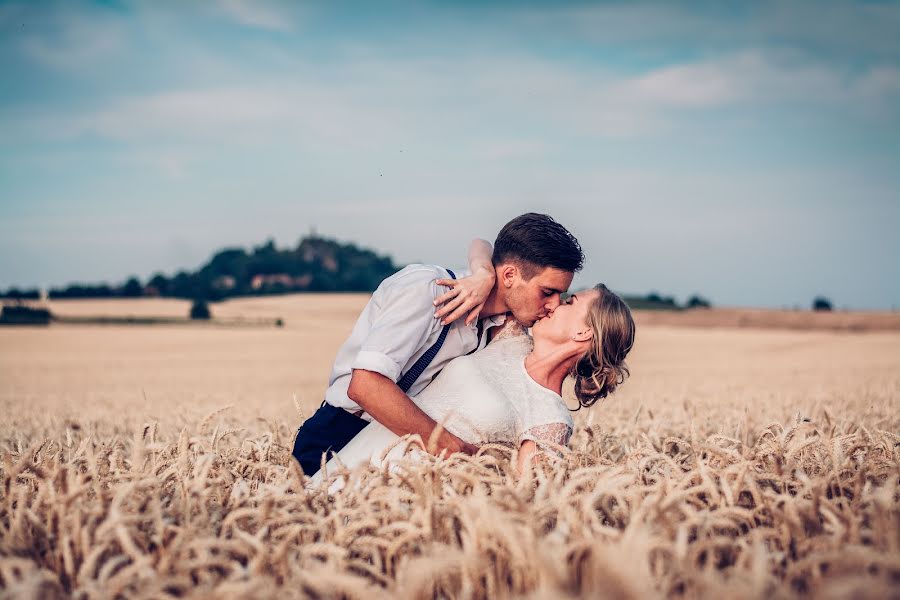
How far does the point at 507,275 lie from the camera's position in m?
4.87

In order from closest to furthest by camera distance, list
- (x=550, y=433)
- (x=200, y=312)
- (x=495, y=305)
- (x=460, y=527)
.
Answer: (x=460, y=527) → (x=550, y=433) → (x=495, y=305) → (x=200, y=312)

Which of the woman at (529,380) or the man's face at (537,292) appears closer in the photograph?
the woman at (529,380)

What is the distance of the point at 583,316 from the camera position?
15.4 feet

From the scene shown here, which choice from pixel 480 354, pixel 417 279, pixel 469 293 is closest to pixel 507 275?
pixel 469 293

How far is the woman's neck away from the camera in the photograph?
4664 mm

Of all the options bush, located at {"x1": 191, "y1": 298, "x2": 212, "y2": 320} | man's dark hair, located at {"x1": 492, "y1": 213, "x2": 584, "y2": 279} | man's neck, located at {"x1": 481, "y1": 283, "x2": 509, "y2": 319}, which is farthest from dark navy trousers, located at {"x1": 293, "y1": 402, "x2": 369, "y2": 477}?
bush, located at {"x1": 191, "y1": 298, "x2": 212, "y2": 320}

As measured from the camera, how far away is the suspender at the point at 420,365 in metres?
4.61

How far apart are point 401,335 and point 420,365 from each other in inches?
18.4

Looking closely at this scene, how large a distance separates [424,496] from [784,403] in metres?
7.19

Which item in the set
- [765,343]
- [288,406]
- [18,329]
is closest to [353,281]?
[18,329]

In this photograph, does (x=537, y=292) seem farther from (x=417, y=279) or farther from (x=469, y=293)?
(x=417, y=279)

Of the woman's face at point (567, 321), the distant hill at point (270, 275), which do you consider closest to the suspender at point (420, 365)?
the woman's face at point (567, 321)

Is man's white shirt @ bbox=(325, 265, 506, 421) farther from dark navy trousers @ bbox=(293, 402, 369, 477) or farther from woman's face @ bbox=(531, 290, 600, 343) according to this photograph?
woman's face @ bbox=(531, 290, 600, 343)

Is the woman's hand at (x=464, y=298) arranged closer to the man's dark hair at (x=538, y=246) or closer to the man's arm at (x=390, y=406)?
the man's dark hair at (x=538, y=246)
